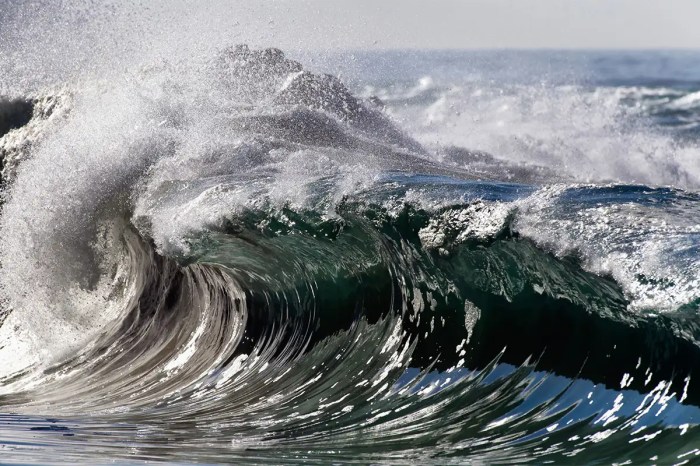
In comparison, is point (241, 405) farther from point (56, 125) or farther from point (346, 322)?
point (56, 125)

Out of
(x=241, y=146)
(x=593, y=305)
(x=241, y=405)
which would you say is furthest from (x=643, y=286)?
(x=241, y=146)

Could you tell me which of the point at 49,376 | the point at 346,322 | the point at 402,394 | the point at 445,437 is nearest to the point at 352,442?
the point at 445,437

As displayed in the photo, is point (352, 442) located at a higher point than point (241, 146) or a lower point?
lower

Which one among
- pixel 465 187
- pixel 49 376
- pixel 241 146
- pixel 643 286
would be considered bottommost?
pixel 49 376

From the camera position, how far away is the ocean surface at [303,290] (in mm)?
3537

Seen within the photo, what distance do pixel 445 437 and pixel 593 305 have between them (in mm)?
874

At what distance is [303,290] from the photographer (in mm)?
6008

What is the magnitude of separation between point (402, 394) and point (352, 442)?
2.19 feet

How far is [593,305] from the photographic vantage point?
12.9 feet

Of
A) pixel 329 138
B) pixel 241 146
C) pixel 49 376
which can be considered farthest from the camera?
pixel 329 138

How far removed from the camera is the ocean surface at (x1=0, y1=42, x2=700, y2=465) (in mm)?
3537

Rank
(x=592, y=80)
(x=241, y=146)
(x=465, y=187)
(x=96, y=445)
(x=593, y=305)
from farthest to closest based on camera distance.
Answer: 1. (x=592, y=80)
2. (x=241, y=146)
3. (x=465, y=187)
4. (x=593, y=305)
5. (x=96, y=445)

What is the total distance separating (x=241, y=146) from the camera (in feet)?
23.5

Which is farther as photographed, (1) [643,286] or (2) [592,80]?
(2) [592,80]
